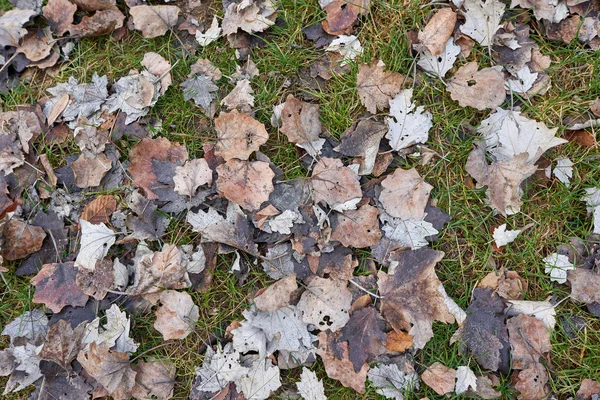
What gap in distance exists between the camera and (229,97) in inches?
113

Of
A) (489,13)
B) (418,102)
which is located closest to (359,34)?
(418,102)

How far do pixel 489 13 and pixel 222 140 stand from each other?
1.66m

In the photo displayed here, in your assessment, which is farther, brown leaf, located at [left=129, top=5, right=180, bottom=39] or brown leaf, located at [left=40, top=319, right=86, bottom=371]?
brown leaf, located at [left=129, top=5, right=180, bottom=39]

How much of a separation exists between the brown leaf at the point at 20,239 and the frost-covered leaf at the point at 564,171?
287 centimetres

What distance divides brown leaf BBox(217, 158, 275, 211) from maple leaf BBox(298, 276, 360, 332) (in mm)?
524

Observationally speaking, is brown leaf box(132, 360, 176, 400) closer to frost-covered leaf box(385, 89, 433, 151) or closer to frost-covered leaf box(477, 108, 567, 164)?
frost-covered leaf box(385, 89, 433, 151)

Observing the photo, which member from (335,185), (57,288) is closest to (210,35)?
(335,185)

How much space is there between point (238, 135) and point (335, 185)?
61cm

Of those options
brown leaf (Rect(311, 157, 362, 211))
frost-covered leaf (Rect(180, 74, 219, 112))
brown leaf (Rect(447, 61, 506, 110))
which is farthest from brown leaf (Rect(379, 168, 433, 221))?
frost-covered leaf (Rect(180, 74, 219, 112))

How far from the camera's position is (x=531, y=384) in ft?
7.99

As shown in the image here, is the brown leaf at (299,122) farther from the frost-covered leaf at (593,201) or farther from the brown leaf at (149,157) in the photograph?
the frost-covered leaf at (593,201)

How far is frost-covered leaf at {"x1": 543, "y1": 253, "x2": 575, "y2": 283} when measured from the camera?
8.48 ft

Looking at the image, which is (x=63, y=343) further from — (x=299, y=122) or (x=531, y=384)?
(x=531, y=384)

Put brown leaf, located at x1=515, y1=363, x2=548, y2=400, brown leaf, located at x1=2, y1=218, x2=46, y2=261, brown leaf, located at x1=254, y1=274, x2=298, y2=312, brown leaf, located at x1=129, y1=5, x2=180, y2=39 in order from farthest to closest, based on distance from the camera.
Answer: brown leaf, located at x1=129, y1=5, x2=180, y2=39
brown leaf, located at x1=2, y1=218, x2=46, y2=261
brown leaf, located at x1=254, y1=274, x2=298, y2=312
brown leaf, located at x1=515, y1=363, x2=548, y2=400
